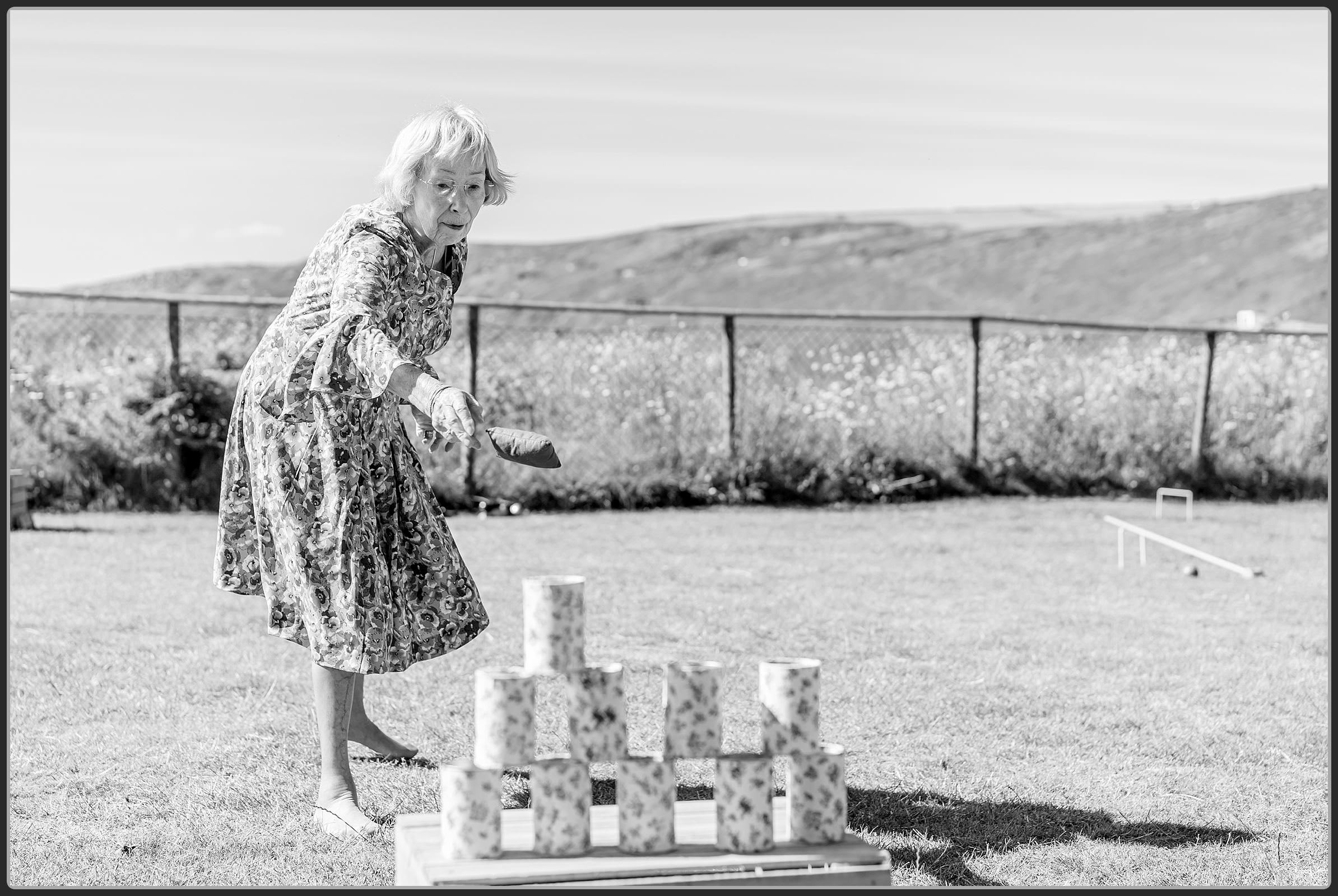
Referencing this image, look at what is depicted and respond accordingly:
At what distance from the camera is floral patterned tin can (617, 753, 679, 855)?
303 cm

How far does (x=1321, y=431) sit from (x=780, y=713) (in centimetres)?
1196

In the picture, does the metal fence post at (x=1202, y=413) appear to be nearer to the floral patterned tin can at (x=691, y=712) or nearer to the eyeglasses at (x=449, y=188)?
the eyeglasses at (x=449, y=188)

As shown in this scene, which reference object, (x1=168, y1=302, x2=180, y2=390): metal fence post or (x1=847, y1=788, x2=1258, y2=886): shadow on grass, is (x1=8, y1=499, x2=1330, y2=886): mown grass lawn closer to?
(x1=847, y1=788, x2=1258, y2=886): shadow on grass

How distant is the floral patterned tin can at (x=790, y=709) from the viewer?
3170mm

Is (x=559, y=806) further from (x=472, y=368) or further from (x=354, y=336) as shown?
(x=472, y=368)

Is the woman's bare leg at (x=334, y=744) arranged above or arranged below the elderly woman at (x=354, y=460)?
below

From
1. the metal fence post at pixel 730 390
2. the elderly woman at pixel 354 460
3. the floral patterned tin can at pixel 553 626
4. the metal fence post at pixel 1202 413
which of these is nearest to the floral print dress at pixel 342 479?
the elderly woman at pixel 354 460

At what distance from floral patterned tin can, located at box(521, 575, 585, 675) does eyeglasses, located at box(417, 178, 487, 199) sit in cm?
109

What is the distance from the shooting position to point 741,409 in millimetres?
12203

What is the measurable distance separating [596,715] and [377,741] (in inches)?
63.3

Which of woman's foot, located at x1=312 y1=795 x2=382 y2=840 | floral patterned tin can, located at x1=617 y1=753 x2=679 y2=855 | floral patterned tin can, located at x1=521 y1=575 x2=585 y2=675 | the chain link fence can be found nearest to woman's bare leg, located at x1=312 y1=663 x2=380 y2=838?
woman's foot, located at x1=312 y1=795 x2=382 y2=840

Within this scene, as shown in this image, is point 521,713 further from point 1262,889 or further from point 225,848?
point 1262,889

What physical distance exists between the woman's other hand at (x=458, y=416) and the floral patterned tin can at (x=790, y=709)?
2.71 feet

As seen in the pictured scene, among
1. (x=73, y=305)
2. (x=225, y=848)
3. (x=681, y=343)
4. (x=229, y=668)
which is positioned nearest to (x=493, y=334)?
(x=681, y=343)
